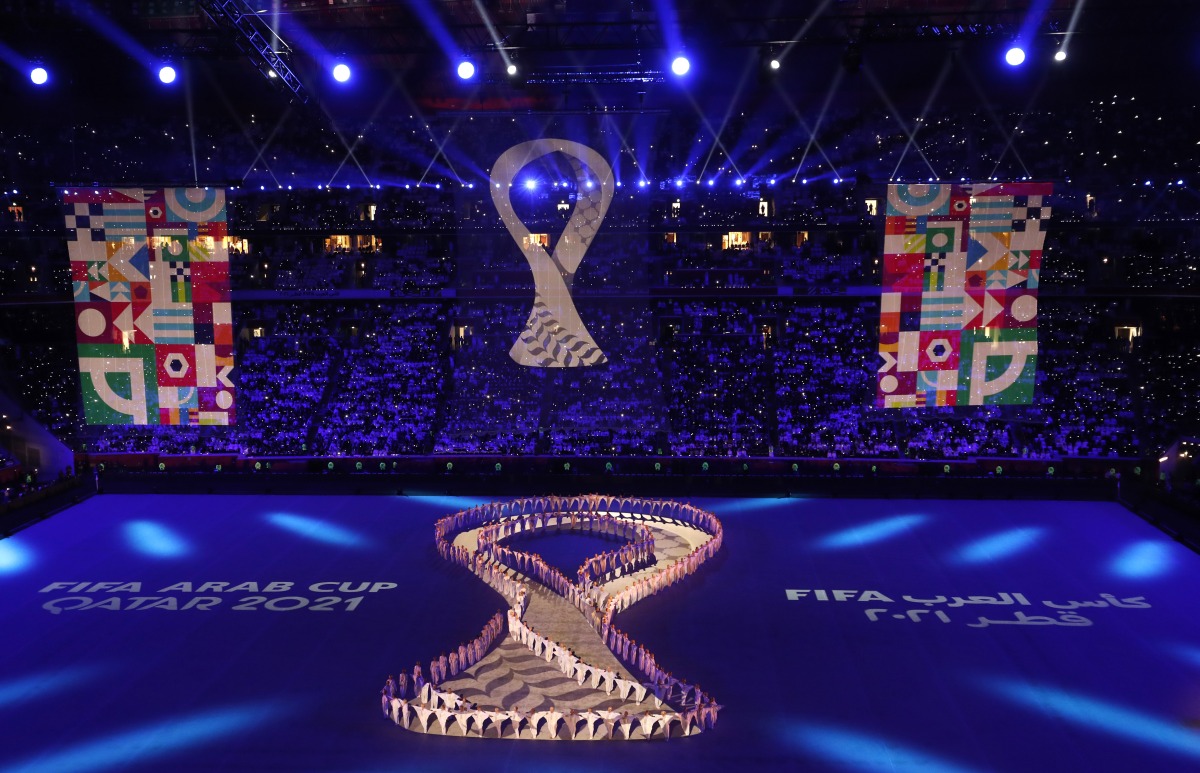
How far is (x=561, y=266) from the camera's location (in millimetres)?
27156

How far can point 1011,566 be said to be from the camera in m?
17.4

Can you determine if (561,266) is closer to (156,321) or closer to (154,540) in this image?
(156,321)

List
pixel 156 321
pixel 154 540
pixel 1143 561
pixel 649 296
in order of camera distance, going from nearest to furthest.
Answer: pixel 1143 561 → pixel 154 540 → pixel 156 321 → pixel 649 296

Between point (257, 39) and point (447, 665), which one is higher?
point (257, 39)

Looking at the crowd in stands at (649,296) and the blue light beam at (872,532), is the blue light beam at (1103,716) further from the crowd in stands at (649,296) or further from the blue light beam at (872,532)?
the crowd in stands at (649,296)

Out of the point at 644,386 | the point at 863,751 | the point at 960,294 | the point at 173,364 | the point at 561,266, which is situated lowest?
the point at 863,751

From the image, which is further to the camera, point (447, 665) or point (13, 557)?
point (13, 557)

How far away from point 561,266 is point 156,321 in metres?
11.6

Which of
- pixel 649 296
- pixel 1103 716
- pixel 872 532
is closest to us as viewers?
pixel 1103 716

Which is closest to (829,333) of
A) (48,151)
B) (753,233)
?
(753,233)

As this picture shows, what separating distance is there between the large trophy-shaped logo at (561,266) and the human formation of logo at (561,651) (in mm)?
7310

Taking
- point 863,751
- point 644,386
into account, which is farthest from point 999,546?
point 644,386

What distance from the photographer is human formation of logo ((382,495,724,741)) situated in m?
11.3

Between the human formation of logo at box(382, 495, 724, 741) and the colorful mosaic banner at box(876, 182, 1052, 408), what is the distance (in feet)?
28.3
